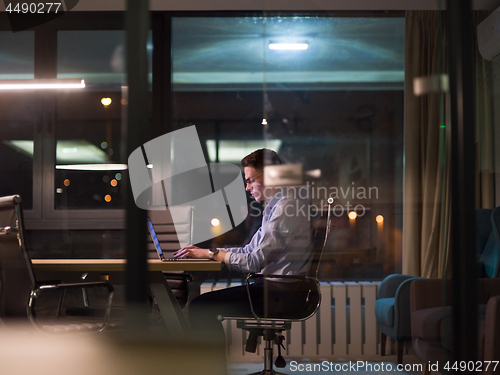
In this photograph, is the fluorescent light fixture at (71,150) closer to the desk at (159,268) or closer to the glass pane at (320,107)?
the glass pane at (320,107)

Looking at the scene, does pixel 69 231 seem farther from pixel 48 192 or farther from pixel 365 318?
pixel 365 318

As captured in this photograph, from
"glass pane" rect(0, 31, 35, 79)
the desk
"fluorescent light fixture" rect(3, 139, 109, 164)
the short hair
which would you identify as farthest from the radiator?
"glass pane" rect(0, 31, 35, 79)

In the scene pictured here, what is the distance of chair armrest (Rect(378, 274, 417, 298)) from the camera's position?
332 centimetres

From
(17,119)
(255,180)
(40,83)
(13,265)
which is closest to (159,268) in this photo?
(13,265)

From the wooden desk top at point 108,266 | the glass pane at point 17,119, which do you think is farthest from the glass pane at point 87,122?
the wooden desk top at point 108,266

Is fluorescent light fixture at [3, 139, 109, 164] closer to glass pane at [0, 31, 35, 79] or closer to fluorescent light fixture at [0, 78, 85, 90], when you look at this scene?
fluorescent light fixture at [0, 78, 85, 90]

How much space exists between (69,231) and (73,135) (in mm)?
913

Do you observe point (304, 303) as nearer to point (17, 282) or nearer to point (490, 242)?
point (490, 242)

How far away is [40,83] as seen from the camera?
4.09 m

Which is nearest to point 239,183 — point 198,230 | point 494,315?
point 198,230

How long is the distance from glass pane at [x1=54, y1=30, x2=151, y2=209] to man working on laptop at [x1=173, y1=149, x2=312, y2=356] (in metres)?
1.87

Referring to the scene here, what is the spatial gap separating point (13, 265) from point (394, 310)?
2395mm

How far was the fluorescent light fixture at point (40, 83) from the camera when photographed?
4012mm

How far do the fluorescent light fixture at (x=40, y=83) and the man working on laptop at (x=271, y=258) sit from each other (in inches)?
95.7
